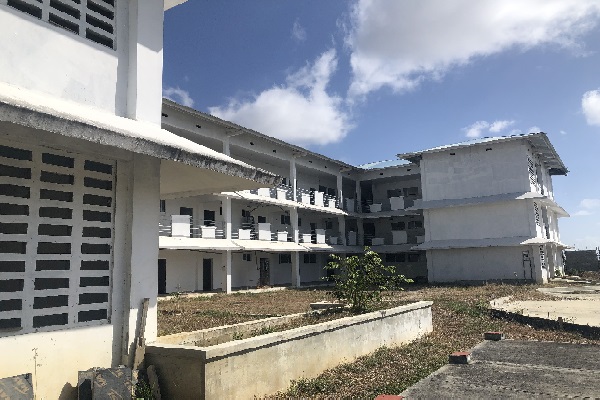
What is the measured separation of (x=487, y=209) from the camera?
3192cm

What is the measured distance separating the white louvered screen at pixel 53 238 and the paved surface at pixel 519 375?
14.6ft

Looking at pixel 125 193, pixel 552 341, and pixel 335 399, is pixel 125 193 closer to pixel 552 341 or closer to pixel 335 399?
pixel 335 399

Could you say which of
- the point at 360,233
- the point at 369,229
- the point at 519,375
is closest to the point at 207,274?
the point at 360,233

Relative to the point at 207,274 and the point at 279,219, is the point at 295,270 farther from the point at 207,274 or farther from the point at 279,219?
the point at 207,274

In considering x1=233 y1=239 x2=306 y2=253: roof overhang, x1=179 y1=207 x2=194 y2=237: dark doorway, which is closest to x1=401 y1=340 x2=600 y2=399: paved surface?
x1=179 y1=207 x2=194 y2=237: dark doorway

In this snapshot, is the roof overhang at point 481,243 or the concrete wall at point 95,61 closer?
the concrete wall at point 95,61

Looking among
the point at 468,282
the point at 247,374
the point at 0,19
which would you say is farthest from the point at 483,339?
the point at 468,282

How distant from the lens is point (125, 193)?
629cm

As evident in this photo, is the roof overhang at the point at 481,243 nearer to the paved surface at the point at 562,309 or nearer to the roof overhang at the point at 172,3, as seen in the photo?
the paved surface at the point at 562,309

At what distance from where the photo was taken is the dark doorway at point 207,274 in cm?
2714

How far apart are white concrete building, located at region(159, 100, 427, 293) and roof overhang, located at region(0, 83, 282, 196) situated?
14.7m

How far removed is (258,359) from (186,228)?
58.4ft

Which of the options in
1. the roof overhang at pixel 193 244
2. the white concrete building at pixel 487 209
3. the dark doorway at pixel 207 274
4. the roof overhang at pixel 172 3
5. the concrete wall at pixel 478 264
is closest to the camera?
the roof overhang at pixel 172 3

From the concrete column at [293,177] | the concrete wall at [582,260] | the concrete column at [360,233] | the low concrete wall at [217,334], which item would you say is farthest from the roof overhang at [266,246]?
the concrete wall at [582,260]
